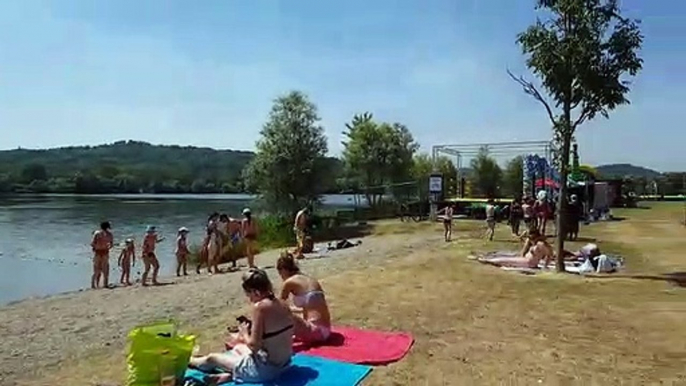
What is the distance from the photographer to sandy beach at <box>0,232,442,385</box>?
9070mm

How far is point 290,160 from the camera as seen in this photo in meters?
36.8

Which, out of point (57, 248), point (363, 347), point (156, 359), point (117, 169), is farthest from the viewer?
point (117, 169)

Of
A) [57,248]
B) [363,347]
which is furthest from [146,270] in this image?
[57,248]

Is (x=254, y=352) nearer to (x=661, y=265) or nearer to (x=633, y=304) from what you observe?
(x=633, y=304)

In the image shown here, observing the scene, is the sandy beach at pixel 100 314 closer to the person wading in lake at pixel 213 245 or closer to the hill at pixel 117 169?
the person wading in lake at pixel 213 245

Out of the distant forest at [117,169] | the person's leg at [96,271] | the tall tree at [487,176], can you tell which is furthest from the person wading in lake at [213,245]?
the distant forest at [117,169]

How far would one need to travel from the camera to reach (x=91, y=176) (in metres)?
105

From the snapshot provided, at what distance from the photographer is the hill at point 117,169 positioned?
99750 millimetres

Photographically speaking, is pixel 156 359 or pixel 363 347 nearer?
pixel 156 359

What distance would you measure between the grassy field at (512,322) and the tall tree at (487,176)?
81.8 ft

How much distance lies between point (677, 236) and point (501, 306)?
15.9 m

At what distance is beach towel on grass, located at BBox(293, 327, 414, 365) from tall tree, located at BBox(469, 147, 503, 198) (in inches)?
1279

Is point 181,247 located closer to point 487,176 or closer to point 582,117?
point 582,117

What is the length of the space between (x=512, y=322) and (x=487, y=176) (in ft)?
117
